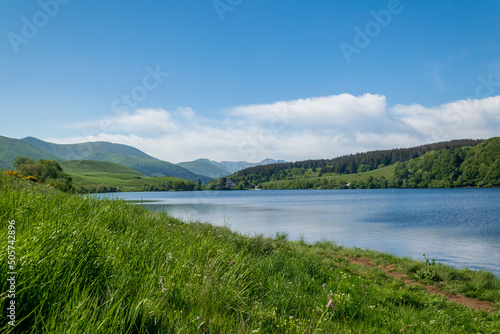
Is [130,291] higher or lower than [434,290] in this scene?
higher

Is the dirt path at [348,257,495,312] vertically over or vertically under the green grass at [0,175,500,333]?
under

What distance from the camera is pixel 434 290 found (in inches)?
503

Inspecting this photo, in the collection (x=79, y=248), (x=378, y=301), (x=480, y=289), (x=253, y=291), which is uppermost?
(x=79, y=248)

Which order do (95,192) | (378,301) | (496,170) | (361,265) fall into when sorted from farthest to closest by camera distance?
1. (496,170)
2. (361,265)
3. (95,192)
4. (378,301)

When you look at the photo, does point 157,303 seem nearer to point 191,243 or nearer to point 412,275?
point 191,243

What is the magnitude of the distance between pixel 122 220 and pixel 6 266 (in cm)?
467

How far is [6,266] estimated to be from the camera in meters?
2.66

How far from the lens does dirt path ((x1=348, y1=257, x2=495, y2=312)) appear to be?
36.4ft

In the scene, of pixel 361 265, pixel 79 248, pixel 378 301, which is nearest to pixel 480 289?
pixel 361 265

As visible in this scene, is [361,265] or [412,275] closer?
[412,275]

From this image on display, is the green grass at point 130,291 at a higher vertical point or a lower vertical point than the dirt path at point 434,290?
higher

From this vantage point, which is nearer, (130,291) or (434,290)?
(130,291)

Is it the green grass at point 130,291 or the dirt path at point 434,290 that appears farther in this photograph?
the dirt path at point 434,290

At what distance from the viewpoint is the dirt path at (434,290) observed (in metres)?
11.1
